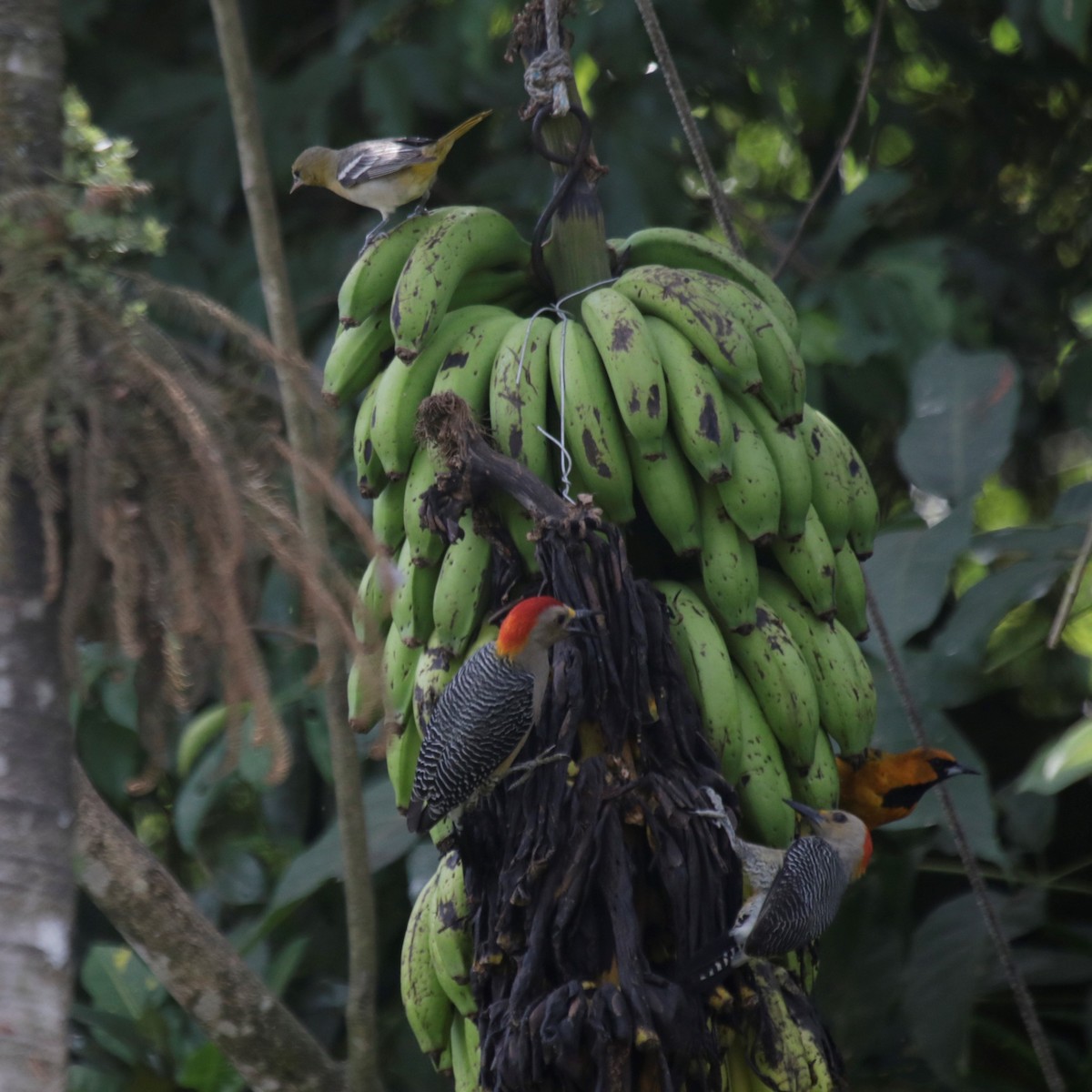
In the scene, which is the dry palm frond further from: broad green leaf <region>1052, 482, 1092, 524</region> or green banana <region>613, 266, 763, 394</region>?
broad green leaf <region>1052, 482, 1092, 524</region>

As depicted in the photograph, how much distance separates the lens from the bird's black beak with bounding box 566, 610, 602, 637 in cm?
146

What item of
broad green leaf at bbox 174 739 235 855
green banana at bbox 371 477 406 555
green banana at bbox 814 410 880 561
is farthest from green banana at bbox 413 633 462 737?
broad green leaf at bbox 174 739 235 855

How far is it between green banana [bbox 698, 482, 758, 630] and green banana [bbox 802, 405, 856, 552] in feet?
0.51

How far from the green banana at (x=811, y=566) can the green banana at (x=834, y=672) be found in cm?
3

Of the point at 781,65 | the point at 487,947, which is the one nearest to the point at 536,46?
the point at 487,947

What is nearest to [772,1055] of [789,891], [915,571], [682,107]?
[789,891]

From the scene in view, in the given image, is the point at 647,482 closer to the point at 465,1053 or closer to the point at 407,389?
the point at 407,389

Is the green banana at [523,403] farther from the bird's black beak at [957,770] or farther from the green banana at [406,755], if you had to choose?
the bird's black beak at [957,770]

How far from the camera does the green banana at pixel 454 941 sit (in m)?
1.60

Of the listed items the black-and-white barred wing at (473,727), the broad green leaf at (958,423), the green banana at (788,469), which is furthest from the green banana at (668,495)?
the broad green leaf at (958,423)

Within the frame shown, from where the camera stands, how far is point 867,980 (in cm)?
261

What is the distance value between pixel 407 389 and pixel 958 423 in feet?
3.59

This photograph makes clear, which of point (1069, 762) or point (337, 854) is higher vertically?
point (337, 854)

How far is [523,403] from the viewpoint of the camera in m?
1.65
